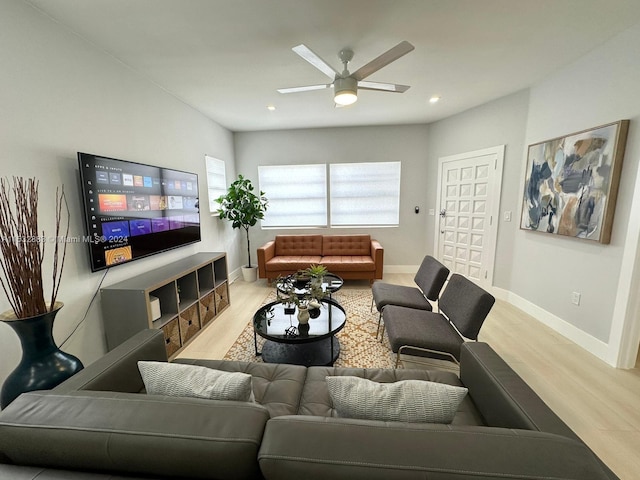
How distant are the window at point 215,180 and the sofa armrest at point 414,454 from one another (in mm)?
3839

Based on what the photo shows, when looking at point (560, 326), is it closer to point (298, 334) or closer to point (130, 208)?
point (298, 334)

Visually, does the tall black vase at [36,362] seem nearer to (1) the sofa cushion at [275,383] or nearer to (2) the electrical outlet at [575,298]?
(1) the sofa cushion at [275,383]

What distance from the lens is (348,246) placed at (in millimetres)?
4645

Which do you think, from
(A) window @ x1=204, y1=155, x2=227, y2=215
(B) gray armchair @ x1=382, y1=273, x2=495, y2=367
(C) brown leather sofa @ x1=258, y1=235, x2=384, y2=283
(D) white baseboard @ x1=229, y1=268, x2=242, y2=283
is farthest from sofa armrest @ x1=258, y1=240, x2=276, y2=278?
(B) gray armchair @ x1=382, y1=273, x2=495, y2=367

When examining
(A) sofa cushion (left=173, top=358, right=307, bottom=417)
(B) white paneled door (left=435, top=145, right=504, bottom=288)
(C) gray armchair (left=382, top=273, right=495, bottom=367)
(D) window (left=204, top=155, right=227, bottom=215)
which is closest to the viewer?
(A) sofa cushion (left=173, top=358, right=307, bottom=417)

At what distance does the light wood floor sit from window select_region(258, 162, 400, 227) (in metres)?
2.27

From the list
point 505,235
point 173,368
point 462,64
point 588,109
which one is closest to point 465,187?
point 505,235

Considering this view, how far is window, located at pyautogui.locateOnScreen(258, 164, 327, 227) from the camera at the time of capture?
493cm

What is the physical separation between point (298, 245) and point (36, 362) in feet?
11.6

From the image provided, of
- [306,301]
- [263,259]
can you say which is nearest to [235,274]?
[263,259]

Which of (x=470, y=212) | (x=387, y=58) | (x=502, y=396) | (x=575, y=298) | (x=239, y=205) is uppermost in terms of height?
(x=387, y=58)

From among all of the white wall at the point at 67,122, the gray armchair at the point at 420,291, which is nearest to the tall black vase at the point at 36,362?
the white wall at the point at 67,122

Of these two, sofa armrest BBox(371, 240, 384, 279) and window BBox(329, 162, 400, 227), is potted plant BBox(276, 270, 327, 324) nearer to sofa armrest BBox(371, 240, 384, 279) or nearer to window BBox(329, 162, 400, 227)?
sofa armrest BBox(371, 240, 384, 279)

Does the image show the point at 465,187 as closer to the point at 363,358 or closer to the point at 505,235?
the point at 505,235
